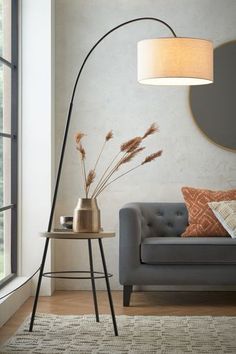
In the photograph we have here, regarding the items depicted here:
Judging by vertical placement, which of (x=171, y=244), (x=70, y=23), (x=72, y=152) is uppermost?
(x=70, y=23)

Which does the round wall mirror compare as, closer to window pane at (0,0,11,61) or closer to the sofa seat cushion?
the sofa seat cushion

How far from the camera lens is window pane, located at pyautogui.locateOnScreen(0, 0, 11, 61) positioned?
19.2 feet

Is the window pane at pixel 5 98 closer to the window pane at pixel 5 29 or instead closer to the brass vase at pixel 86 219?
the window pane at pixel 5 29

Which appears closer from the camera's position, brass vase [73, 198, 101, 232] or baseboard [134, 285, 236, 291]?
brass vase [73, 198, 101, 232]

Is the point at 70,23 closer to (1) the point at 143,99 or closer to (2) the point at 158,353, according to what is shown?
(1) the point at 143,99

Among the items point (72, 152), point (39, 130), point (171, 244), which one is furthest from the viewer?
point (72, 152)

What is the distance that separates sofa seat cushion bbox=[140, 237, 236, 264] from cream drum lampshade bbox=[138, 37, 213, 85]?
4.84 ft

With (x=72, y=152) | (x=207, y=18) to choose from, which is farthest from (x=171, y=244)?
(x=207, y=18)

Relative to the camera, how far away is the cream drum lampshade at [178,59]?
4734mm

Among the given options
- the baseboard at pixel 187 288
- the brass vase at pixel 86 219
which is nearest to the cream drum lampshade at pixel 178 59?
the brass vase at pixel 86 219

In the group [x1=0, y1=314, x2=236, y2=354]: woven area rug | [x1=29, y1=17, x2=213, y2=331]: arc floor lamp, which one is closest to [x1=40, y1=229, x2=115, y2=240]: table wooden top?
[x1=0, y1=314, x2=236, y2=354]: woven area rug

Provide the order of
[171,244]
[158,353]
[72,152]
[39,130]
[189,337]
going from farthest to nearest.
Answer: [72,152] → [39,130] → [171,244] → [189,337] → [158,353]

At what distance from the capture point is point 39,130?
254 inches

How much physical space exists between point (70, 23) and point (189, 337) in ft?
10.5
